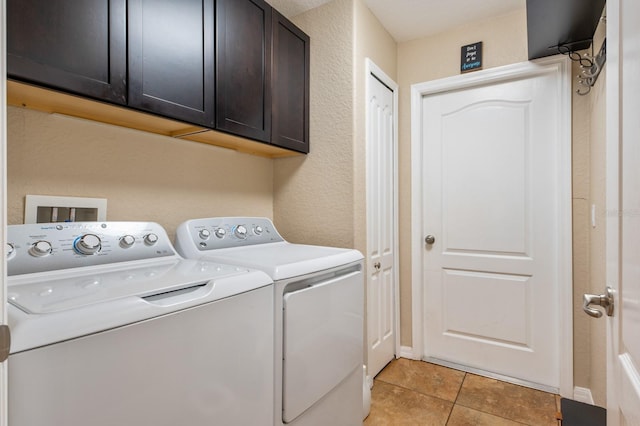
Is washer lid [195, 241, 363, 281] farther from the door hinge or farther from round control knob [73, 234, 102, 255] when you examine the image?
the door hinge

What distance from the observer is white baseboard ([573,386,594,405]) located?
6.46ft

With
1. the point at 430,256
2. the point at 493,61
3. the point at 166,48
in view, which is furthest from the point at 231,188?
the point at 493,61

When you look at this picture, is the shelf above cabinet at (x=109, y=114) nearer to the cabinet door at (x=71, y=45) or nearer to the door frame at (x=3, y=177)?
the cabinet door at (x=71, y=45)

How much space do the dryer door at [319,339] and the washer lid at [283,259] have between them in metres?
0.07

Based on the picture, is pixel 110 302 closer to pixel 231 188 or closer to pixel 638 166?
pixel 638 166

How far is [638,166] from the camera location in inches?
24.0

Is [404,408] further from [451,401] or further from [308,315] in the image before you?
[308,315]

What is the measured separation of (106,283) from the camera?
3.00ft

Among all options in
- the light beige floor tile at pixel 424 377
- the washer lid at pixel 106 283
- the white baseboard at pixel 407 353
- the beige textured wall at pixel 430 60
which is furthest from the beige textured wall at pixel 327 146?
the white baseboard at pixel 407 353

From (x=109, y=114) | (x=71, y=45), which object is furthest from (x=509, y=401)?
(x=71, y=45)

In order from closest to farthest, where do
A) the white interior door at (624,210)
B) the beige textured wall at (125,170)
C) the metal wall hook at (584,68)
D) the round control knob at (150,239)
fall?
the white interior door at (624,210) < the beige textured wall at (125,170) < the round control knob at (150,239) < the metal wall hook at (584,68)

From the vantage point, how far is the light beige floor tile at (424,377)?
2.08m

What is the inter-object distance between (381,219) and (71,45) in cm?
184

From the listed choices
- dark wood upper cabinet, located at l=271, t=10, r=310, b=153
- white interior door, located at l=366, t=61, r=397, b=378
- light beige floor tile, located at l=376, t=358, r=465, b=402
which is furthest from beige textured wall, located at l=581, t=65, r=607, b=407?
dark wood upper cabinet, located at l=271, t=10, r=310, b=153
